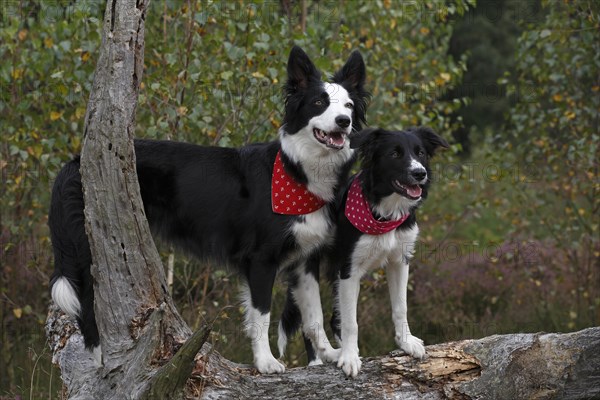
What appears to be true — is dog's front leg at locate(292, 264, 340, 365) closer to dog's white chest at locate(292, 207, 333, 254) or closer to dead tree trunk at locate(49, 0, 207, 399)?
dog's white chest at locate(292, 207, 333, 254)

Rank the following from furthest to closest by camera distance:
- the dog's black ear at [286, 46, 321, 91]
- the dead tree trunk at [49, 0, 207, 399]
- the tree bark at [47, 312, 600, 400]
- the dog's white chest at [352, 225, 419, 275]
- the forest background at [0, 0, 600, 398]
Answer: the forest background at [0, 0, 600, 398] < the dog's black ear at [286, 46, 321, 91] < the dog's white chest at [352, 225, 419, 275] < the tree bark at [47, 312, 600, 400] < the dead tree trunk at [49, 0, 207, 399]

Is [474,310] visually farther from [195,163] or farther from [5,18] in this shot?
[5,18]

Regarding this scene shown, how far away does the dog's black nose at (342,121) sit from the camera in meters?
4.21

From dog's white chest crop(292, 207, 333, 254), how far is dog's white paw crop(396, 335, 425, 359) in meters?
0.72

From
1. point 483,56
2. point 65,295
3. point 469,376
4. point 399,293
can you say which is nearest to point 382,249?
point 399,293

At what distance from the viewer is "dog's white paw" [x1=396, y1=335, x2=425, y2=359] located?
4.08 meters

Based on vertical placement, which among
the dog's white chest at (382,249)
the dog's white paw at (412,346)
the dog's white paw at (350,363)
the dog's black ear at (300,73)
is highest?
the dog's black ear at (300,73)

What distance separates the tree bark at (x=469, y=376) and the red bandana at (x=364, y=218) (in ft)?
2.41

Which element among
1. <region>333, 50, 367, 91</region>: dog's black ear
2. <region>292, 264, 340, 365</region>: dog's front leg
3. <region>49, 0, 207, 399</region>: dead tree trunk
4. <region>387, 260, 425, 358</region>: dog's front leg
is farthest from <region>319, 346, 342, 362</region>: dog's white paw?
<region>333, 50, 367, 91</region>: dog's black ear

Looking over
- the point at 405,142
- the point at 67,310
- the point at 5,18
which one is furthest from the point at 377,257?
the point at 5,18

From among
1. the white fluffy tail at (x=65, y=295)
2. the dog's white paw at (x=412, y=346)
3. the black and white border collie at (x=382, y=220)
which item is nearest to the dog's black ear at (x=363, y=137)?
the black and white border collie at (x=382, y=220)

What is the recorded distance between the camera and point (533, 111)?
7.45 metres

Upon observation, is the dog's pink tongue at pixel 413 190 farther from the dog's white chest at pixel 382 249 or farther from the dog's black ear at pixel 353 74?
the dog's black ear at pixel 353 74

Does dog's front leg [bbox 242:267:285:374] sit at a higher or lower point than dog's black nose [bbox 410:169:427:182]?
lower
